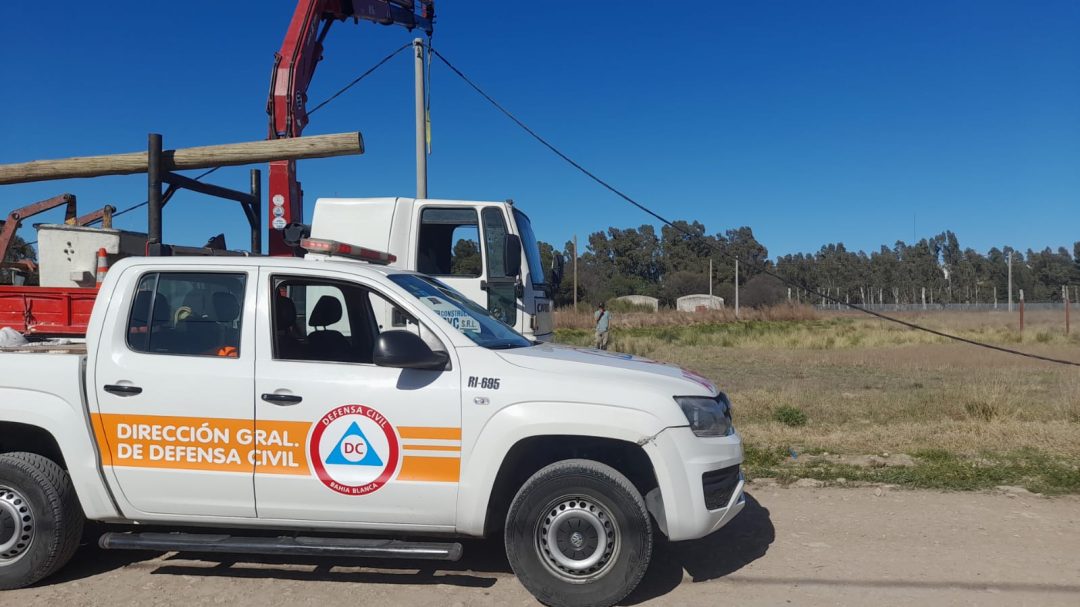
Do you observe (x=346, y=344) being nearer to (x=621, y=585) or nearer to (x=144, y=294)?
(x=144, y=294)

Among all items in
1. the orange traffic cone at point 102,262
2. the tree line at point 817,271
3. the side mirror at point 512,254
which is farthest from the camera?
the tree line at point 817,271

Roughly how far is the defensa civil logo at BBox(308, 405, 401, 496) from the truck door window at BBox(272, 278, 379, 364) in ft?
1.21

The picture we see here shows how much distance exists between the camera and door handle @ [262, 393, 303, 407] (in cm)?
430

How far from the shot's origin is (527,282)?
8.05 meters

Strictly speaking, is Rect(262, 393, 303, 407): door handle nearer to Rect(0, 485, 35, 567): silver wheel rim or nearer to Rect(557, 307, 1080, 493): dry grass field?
Rect(0, 485, 35, 567): silver wheel rim

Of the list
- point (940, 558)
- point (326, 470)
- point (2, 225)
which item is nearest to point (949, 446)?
point (940, 558)

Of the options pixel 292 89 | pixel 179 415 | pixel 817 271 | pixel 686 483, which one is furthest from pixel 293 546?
pixel 817 271

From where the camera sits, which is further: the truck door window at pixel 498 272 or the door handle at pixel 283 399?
the truck door window at pixel 498 272

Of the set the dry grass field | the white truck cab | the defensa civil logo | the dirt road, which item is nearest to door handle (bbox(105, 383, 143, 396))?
the defensa civil logo

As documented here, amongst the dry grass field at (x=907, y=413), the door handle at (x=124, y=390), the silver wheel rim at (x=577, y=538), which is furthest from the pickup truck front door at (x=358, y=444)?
A: the dry grass field at (x=907, y=413)

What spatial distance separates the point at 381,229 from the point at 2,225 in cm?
389

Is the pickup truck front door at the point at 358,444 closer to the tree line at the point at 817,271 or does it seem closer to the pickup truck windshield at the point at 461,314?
the pickup truck windshield at the point at 461,314

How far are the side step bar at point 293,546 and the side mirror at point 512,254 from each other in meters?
3.64

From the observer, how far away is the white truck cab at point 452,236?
312 inches
